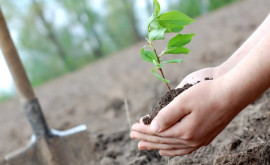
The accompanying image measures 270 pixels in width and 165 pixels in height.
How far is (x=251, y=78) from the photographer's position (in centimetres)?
85

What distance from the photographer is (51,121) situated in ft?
9.89

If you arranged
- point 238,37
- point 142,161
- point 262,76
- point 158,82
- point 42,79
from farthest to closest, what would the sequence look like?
point 42,79
point 238,37
point 158,82
point 142,161
point 262,76

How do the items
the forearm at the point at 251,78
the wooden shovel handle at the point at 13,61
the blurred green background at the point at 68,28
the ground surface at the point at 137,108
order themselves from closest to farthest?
the forearm at the point at 251,78 → the ground surface at the point at 137,108 → the wooden shovel handle at the point at 13,61 → the blurred green background at the point at 68,28

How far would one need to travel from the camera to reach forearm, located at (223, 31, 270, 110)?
2.76 ft

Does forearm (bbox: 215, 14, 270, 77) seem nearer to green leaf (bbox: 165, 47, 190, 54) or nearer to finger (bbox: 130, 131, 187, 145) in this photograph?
green leaf (bbox: 165, 47, 190, 54)

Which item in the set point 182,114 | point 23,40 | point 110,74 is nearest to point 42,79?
point 23,40

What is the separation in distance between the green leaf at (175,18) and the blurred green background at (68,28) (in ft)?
20.7

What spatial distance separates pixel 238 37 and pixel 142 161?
9.77 feet

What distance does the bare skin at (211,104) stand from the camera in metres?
0.85

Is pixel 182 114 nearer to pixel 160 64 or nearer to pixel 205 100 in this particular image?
pixel 205 100

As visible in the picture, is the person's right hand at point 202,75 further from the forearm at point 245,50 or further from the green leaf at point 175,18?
the green leaf at point 175,18

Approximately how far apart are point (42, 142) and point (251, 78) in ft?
4.68

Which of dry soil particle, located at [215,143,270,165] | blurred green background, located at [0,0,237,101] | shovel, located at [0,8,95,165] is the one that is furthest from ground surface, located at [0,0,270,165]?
blurred green background, located at [0,0,237,101]

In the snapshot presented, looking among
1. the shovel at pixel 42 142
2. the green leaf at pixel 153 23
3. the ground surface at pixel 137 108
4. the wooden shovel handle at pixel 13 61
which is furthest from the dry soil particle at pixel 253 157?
the wooden shovel handle at pixel 13 61
